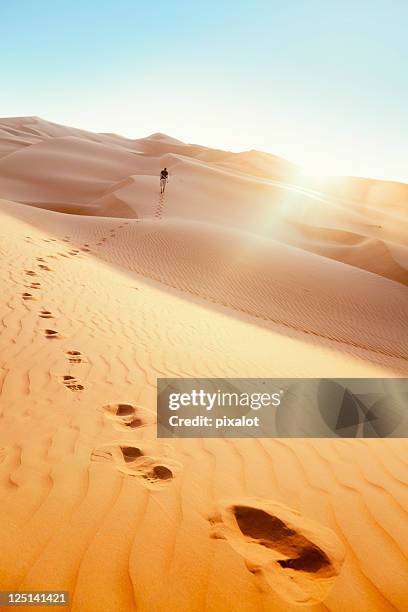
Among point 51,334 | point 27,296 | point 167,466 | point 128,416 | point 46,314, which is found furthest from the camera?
point 27,296

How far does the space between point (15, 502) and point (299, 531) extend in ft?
5.20

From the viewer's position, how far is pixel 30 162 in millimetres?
36844

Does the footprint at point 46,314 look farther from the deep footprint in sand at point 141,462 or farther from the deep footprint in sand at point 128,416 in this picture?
the deep footprint in sand at point 141,462

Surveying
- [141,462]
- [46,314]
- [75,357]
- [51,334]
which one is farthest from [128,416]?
[46,314]

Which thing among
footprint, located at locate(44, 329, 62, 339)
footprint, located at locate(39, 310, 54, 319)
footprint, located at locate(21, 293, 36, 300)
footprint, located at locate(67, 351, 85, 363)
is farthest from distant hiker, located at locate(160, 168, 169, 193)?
footprint, located at locate(67, 351, 85, 363)

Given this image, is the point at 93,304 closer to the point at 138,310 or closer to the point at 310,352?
the point at 138,310

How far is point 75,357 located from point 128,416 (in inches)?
53.2

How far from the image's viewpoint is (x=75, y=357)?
4.35m

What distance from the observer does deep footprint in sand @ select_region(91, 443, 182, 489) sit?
2.52 meters

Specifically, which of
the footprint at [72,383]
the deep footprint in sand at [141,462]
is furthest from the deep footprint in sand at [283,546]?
the footprint at [72,383]

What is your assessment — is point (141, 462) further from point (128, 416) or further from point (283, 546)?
point (283, 546)

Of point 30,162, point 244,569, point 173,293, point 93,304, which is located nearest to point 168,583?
point 244,569

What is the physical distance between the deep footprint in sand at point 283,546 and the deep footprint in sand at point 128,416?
44.2 inches

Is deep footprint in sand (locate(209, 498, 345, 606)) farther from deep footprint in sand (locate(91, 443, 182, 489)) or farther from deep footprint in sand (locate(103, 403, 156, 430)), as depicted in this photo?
deep footprint in sand (locate(103, 403, 156, 430))
